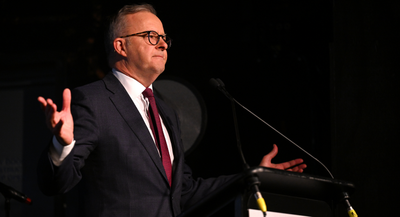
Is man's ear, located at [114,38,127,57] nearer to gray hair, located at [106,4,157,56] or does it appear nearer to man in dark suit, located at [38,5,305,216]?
gray hair, located at [106,4,157,56]

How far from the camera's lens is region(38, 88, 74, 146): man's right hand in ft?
4.31

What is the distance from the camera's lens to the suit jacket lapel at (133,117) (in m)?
1.78

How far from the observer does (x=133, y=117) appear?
6.02 ft

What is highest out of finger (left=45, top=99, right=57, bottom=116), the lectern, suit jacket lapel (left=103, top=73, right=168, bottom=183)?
finger (left=45, top=99, right=57, bottom=116)

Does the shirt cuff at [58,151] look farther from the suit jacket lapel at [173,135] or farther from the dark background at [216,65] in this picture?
the dark background at [216,65]

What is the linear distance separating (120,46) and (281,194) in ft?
3.74

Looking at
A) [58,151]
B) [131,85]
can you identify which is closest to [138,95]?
[131,85]

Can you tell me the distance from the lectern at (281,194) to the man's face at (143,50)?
36.5 inches

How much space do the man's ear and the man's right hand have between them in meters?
0.76

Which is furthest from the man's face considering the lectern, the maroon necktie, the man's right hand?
the lectern

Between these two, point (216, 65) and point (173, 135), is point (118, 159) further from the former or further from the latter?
point (216, 65)

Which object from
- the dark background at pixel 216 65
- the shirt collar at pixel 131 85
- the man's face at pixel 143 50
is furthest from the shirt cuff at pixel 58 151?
the dark background at pixel 216 65

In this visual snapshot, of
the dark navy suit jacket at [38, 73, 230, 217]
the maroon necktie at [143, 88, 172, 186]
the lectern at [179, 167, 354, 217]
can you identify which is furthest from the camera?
the maroon necktie at [143, 88, 172, 186]

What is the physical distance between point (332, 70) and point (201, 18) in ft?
4.11
